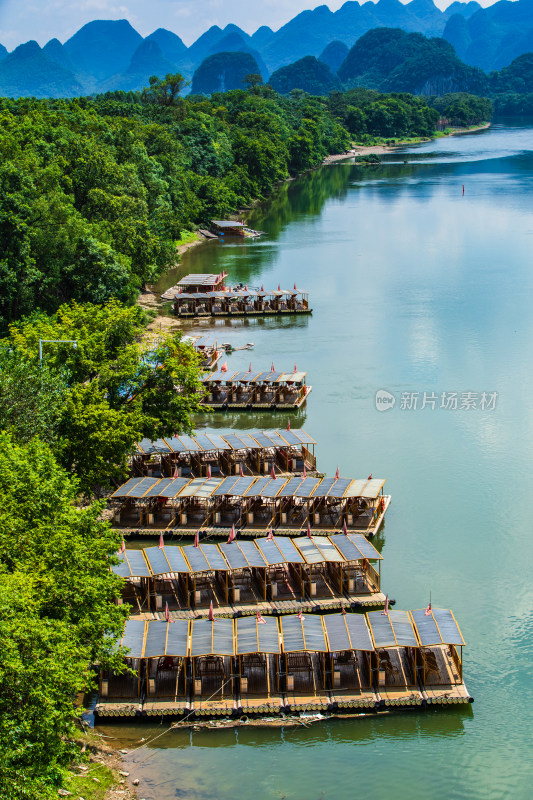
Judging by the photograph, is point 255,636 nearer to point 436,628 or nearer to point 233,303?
point 436,628

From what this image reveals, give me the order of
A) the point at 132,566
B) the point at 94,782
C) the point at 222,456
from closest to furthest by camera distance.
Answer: the point at 94,782
the point at 132,566
the point at 222,456

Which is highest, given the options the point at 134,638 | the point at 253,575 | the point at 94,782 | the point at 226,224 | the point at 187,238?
the point at 226,224

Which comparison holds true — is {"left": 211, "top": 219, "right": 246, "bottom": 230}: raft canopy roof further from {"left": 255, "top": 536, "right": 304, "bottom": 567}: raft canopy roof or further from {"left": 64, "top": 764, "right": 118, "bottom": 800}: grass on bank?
{"left": 64, "top": 764, "right": 118, "bottom": 800}: grass on bank

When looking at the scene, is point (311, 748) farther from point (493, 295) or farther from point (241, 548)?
point (493, 295)

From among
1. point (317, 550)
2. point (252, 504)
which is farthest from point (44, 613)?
point (252, 504)

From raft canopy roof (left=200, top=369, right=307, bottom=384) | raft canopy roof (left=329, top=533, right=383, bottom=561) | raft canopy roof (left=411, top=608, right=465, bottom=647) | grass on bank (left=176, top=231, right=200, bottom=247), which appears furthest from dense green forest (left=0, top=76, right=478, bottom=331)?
raft canopy roof (left=411, top=608, right=465, bottom=647)

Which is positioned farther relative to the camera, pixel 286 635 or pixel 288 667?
pixel 286 635
